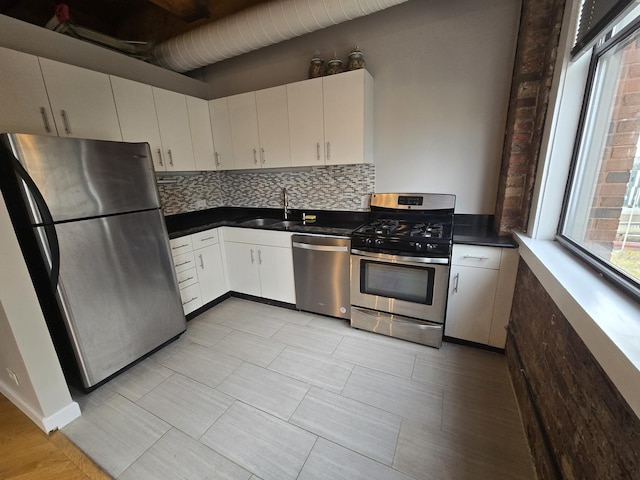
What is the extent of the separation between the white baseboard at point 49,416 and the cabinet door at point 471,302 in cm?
263

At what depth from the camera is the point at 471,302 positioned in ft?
6.77

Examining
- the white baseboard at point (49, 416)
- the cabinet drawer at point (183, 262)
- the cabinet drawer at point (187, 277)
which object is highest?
the cabinet drawer at point (183, 262)

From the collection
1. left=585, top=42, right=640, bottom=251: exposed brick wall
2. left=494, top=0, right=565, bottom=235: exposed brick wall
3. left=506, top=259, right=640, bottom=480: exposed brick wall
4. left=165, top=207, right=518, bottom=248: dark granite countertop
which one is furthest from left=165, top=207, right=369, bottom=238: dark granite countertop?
left=585, top=42, right=640, bottom=251: exposed brick wall

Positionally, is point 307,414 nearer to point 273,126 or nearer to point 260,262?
point 260,262

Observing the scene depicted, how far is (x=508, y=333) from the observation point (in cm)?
198

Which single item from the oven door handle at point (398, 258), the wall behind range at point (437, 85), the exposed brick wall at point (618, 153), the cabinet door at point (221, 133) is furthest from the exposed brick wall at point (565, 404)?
the cabinet door at point (221, 133)

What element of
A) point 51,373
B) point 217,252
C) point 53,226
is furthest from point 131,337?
point 217,252

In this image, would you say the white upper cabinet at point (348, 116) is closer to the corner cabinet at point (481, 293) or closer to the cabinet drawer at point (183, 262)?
the corner cabinet at point (481, 293)

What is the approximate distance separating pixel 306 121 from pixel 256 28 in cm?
85

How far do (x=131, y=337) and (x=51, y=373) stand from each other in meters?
0.45

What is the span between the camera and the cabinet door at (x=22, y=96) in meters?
1.68

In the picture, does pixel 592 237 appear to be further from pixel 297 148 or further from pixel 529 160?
pixel 297 148

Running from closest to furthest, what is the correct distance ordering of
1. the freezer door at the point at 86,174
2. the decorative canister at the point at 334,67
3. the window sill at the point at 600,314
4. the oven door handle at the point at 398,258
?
the window sill at the point at 600,314, the freezer door at the point at 86,174, the oven door handle at the point at 398,258, the decorative canister at the point at 334,67

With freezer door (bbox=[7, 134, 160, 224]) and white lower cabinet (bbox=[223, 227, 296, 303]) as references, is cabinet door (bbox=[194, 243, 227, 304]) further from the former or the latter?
freezer door (bbox=[7, 134, 160, 224])
